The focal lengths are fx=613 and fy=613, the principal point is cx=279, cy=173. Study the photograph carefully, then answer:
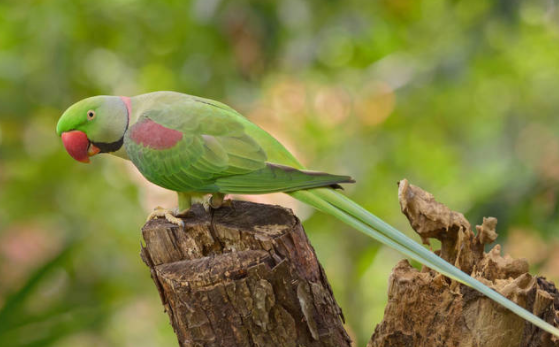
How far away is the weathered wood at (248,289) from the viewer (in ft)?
6.08

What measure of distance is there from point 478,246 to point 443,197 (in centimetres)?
393

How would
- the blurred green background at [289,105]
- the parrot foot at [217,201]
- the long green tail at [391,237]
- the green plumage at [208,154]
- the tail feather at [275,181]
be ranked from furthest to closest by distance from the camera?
the blurred green background at [289,105], the parrot foot at [217,201], the green plumage at [208,154], the tail feather at [275,181], the long green tail at [391,237]

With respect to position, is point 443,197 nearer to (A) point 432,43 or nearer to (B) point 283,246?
(A) point 432,43

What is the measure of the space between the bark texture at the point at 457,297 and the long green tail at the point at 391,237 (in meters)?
0.06

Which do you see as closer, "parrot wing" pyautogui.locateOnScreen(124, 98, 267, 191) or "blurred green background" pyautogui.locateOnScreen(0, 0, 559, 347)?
"parrot wing" pyautogui.locateOnScreen(124, 98, 267, 191)

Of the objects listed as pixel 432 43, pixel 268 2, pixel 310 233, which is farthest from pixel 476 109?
pixel 268 2

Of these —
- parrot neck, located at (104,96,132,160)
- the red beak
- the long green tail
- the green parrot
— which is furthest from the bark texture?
the red beak

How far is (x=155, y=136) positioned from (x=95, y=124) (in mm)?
273

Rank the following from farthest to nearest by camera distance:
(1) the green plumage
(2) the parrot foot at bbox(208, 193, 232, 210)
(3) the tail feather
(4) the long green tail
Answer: (2) the parrot foot at bbox(208, 193, 232, 210) → (1) the green plumage → (3) the tail feather → (4) the long green tail

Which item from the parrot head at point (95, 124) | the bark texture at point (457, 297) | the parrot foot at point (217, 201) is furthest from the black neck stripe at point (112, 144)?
the bark texture at point (457, 297)

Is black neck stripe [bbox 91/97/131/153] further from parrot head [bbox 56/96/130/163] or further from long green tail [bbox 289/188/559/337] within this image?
long green tail [bbox 289/188/559/337]

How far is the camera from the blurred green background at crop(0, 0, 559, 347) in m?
4.65

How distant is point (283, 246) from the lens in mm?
1980

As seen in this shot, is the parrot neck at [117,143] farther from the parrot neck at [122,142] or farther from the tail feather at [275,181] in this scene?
the tail feather at [275,181]
